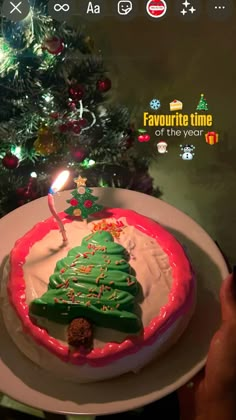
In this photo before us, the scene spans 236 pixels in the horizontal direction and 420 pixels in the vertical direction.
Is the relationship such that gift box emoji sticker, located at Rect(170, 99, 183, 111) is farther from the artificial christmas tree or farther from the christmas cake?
the christmas cake

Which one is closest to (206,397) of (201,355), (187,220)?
(201,355)

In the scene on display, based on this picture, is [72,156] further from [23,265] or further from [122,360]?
[122,360]

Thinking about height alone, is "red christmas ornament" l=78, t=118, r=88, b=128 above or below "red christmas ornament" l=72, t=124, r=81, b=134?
above

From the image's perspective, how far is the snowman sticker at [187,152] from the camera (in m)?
2.20

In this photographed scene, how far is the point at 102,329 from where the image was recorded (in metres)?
1.02

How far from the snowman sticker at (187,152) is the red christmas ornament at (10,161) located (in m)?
0.87

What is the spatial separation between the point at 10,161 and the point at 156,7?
2.51 ft

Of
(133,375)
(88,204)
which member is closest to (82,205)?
(88,204)

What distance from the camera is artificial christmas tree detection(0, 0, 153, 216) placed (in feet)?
4.79

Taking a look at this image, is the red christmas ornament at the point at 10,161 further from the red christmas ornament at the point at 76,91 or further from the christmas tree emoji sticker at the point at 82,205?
the christmas tree emoji sticker at the point at 82,205

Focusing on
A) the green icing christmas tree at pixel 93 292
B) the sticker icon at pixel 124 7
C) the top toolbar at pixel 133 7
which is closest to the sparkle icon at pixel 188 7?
the top toolbar at pixel 133 7

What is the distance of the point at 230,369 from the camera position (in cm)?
94

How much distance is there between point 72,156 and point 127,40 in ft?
3.03

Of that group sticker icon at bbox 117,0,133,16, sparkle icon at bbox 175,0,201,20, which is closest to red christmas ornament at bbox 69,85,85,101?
sticker icon at bbox 117,0,133,16
